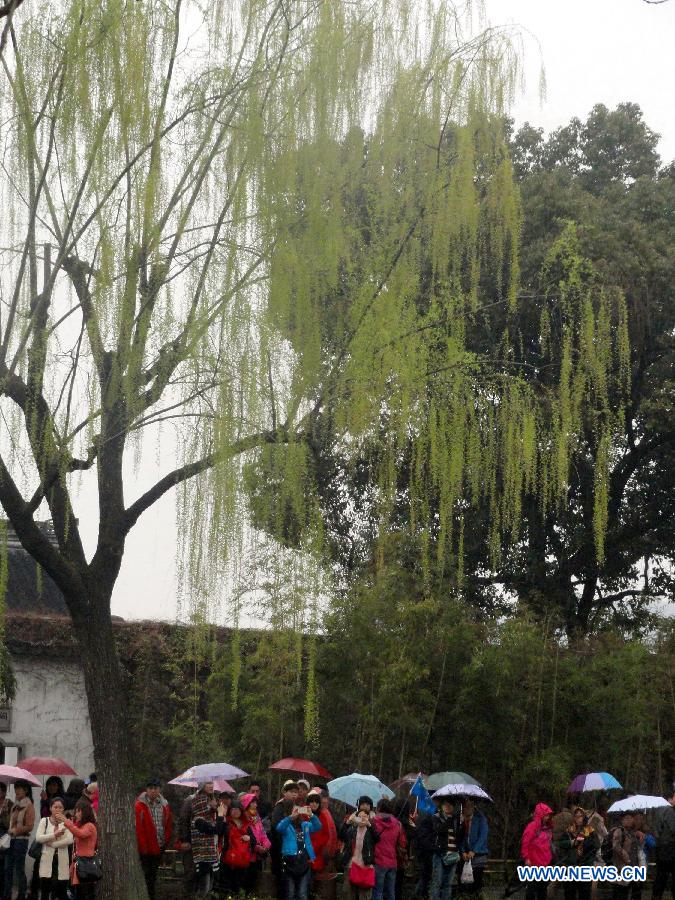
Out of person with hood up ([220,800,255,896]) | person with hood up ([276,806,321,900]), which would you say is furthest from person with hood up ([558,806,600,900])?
person with hood up ([220,800,255,896])

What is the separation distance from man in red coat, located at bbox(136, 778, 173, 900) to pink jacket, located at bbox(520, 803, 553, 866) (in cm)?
337

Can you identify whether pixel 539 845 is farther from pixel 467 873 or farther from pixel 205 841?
pixel 205 841

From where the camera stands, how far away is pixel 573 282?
1018 cm

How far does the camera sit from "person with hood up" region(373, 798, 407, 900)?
11.6m

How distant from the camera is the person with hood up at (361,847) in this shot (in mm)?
11523

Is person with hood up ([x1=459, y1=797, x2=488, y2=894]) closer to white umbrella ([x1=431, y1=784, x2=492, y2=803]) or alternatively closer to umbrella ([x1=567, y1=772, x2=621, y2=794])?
white umbrella ([x1=431, y1=784, x2=492, y2=803])

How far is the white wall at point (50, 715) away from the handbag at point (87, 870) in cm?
880

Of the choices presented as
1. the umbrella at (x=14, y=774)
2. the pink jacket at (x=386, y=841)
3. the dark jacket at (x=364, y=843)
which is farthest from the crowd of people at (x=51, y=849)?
the pink jacket at (x=386, y=841)

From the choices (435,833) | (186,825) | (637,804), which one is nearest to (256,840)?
(186,825)

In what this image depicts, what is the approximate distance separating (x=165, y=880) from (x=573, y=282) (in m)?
8.05

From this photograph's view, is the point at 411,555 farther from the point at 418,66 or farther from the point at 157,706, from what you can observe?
the point at 418,66

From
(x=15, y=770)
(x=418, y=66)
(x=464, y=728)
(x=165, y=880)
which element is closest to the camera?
(x=418, y=66)

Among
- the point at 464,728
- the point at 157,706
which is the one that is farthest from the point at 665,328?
the point at 157,706

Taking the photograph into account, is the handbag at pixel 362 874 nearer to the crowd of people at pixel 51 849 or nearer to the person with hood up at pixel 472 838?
the person with hood up at pixel 472 838
